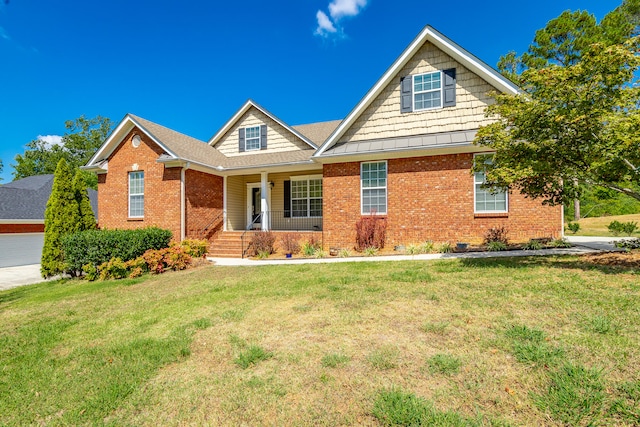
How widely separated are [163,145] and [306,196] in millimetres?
6818

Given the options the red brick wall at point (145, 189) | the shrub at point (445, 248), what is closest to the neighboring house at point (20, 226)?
the red brick wall at point (145, 189)

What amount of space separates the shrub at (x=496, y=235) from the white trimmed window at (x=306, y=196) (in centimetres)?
756

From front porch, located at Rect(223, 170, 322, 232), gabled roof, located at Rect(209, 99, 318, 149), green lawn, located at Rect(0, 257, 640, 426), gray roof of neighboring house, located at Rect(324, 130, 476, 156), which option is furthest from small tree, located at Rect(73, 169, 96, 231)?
gray roof of neighboring house, located at Rect(324, 130, 476, 156)

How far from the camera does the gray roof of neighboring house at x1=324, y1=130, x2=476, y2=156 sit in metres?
10.6

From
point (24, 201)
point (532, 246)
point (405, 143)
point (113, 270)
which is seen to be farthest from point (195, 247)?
point (24, 201)

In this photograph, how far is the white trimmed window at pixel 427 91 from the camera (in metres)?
11.5

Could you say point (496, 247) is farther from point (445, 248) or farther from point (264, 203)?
point (264, 203)

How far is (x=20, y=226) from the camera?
16656 mm

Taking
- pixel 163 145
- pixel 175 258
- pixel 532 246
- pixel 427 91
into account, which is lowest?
pixel 175 258

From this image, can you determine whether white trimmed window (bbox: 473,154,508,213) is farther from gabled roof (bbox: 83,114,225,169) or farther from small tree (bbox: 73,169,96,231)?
small tree (bbox: 73,169,96,231)

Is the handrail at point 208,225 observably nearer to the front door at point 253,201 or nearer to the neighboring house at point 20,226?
the front door at point 253,201

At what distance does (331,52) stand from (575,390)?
2189 centimetres

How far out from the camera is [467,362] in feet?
10.4

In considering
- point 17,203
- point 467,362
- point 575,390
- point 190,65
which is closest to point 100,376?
point 467,362
